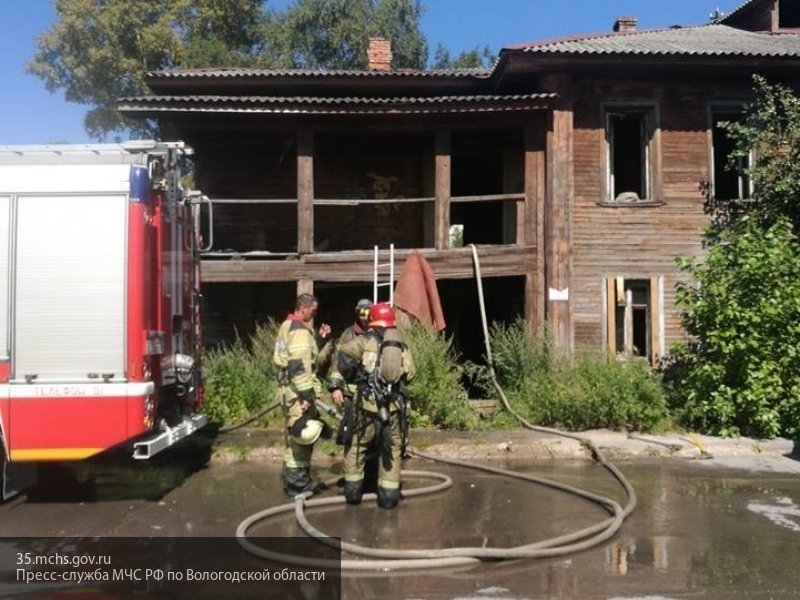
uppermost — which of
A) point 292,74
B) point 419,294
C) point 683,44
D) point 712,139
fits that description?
point 683,44

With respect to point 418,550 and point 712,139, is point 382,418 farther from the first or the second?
point 712,139

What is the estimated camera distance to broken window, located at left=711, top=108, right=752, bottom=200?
13.3 meters

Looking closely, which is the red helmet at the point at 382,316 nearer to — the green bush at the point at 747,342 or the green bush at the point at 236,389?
the green bush at the point at 236,389

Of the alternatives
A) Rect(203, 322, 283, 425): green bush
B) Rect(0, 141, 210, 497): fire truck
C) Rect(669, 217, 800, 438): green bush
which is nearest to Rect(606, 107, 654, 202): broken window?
Rect(669, 217, 800, 438): green bush

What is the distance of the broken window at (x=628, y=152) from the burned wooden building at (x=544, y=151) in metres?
0.03

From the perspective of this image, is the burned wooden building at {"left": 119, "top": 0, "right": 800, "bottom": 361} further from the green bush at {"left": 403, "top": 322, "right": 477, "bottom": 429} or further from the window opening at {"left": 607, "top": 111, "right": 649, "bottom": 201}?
the green bush at {"left": 403, "top": 322, "right": 477, "bottom": 429}

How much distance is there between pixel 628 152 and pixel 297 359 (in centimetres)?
943

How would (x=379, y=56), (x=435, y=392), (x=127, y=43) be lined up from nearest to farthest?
(x=435, y=392) → (x=379, y=56) → (x=127, y=43)

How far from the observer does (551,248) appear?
41.4 ft

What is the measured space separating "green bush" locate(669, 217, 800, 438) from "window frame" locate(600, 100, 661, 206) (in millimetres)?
3159

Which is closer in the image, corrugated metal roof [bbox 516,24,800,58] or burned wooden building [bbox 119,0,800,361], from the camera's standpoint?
corrugated metal roof [bbox 516,24,800,58]

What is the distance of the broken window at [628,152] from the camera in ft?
43.2

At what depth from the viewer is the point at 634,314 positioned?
43.5 ft

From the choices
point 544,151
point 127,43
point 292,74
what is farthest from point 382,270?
point 127,43
